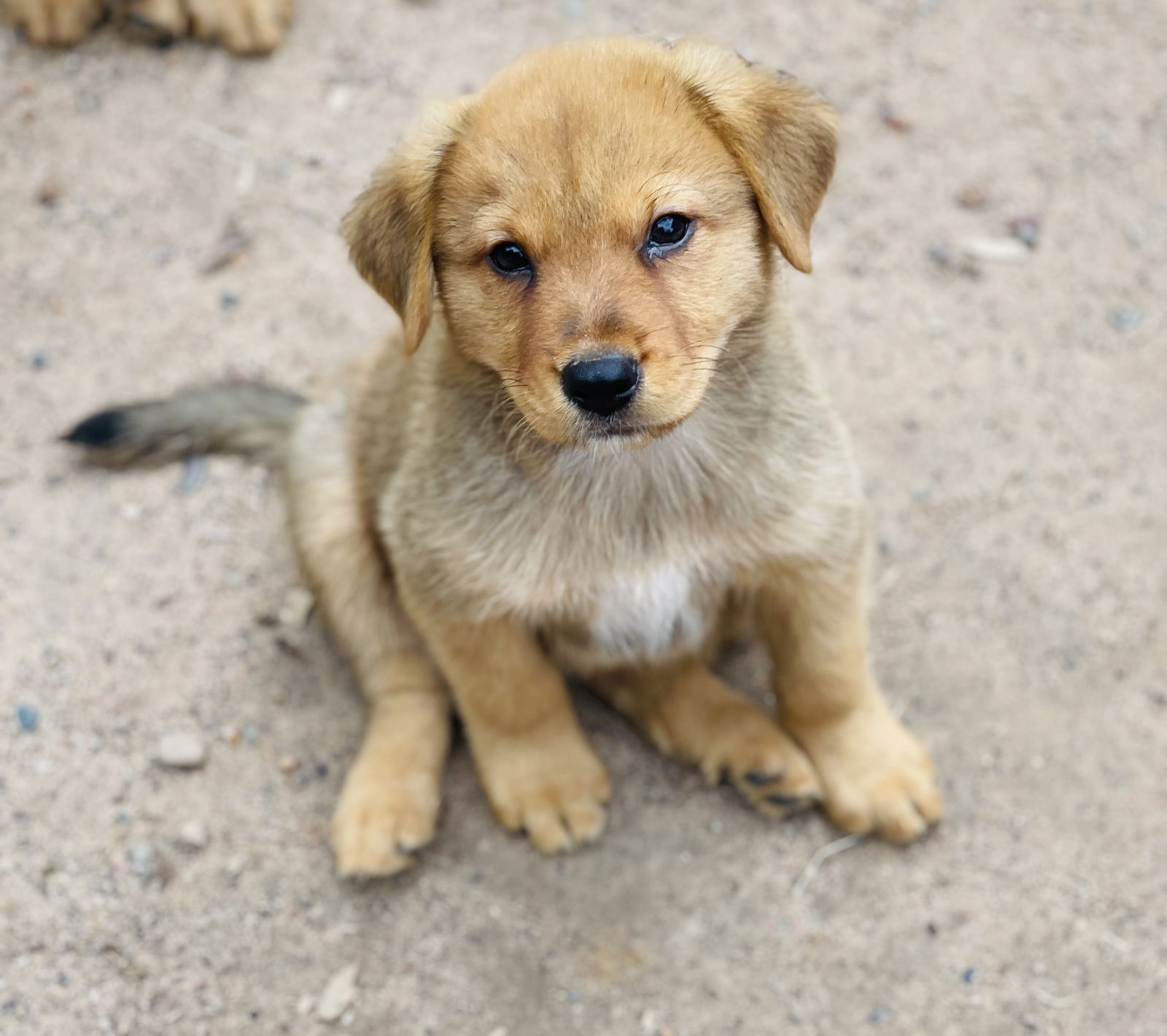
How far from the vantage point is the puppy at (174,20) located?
19.3ft

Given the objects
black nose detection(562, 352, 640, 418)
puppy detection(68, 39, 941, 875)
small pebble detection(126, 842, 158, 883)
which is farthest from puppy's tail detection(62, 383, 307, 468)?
black nose detection(562, 352, 640, 418)

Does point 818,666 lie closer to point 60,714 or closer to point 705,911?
point 705,911

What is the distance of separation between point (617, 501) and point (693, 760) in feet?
3.47

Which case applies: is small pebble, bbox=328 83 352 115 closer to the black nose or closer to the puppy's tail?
the puppy's tail

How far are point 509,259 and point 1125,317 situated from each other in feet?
10.3

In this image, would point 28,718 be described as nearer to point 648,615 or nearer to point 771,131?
point 648,615

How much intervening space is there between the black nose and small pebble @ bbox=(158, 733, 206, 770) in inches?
80.9

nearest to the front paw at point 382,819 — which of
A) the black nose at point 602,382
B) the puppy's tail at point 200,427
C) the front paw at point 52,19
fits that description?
the puppy's tail at point 200,427

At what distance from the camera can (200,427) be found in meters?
4.61

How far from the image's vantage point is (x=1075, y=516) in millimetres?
4566

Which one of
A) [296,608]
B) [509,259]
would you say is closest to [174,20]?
[296,608]

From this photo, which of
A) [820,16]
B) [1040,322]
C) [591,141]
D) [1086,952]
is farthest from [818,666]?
[820,16]

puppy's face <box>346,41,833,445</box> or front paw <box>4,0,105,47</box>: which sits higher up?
puppy's face <box>346,41,833,445</box>

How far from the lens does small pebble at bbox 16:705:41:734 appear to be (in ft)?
13.5
